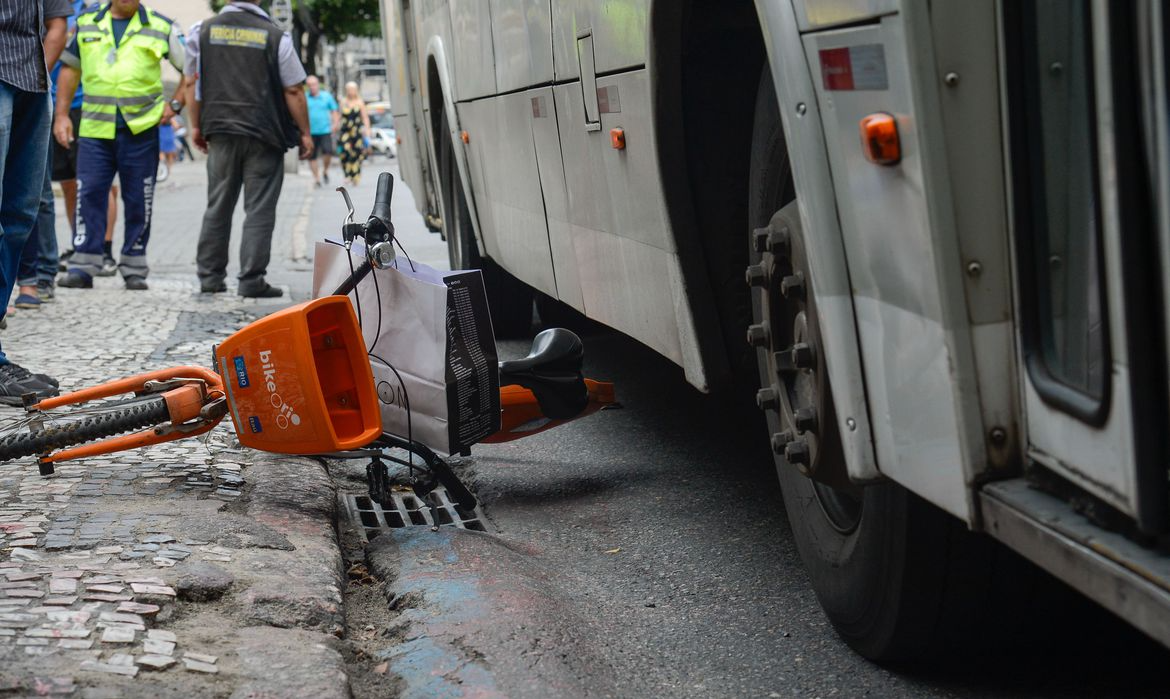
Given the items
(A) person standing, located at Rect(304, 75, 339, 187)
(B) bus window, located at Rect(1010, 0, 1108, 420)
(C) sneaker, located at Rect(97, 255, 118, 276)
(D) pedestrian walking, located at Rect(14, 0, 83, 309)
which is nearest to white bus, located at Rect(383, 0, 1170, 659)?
(B) bus window, located at Rect(1010, 0, 1108, 420)

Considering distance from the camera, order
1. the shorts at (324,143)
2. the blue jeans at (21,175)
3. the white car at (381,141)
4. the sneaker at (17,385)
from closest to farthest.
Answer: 1. the sneaker at (17,385)
2. the blue jeans at (21,175)
3. the shorts at (324,143)
4. the white car at (381,141)

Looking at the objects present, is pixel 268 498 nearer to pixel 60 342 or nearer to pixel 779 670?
pixel 779 670

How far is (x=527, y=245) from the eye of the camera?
5.31m

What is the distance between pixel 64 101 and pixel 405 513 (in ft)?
17.3

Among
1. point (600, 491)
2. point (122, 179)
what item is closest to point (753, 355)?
point (600, 491)

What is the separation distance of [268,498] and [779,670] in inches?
68.0

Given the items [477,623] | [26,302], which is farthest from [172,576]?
[26,302]

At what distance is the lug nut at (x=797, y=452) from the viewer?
2.70m

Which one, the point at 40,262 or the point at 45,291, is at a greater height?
the point at 40,262

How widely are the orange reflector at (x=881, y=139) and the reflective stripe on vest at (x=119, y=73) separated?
7.60 metres

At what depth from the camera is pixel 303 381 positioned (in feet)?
12.0

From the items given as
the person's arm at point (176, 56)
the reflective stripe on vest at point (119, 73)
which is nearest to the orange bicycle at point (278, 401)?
the reflective stripe on vest at point (119, 73)

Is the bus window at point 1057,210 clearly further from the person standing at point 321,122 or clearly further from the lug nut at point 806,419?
the person standing at point 321,122

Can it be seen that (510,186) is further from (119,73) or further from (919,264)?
(119,73)
